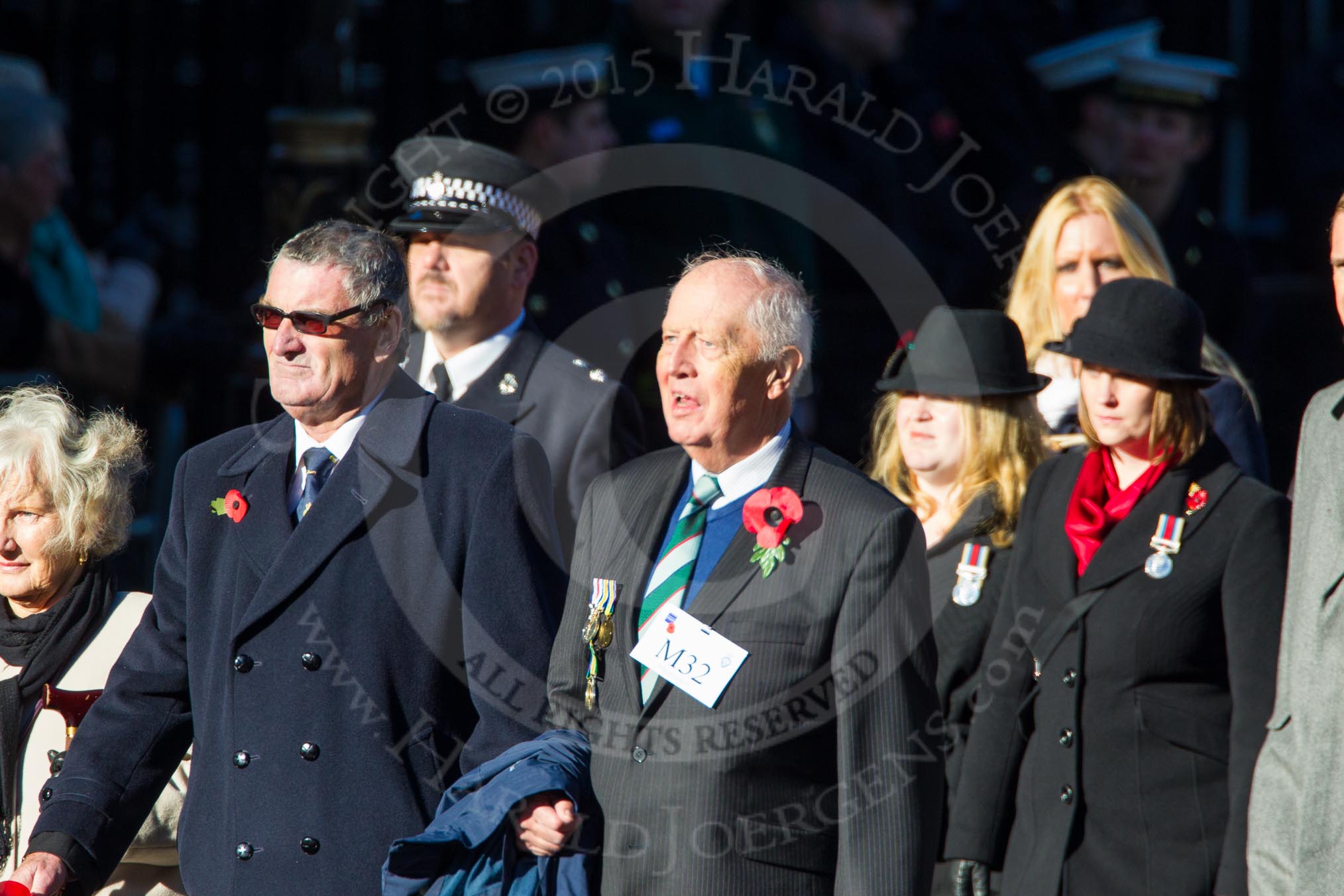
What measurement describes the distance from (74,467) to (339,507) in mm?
812

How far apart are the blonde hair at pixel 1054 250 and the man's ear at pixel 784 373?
1.81 meters

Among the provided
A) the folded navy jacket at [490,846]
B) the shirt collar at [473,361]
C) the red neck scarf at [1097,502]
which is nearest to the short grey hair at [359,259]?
the folded navy jacket at [490,846]

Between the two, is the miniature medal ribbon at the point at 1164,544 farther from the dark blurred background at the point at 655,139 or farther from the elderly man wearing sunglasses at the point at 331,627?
the dark blurred background at the point at 655,139

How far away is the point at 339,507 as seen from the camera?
320 cm

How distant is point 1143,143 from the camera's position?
20.1 feet

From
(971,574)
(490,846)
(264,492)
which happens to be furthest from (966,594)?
(264,492)

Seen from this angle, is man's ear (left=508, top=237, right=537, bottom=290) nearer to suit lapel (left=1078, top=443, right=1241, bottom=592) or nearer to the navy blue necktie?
the navy blue necktie

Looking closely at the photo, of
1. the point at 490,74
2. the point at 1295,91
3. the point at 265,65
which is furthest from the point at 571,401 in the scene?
the point at 265,65

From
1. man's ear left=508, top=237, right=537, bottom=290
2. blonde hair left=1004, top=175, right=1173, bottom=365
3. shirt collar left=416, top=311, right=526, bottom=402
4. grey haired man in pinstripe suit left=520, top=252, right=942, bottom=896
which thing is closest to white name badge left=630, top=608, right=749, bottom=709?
grey haired man in pinstripe suit left=520, top=252, right=942, bottom=896

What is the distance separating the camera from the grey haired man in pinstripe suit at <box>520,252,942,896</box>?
9.75 feet

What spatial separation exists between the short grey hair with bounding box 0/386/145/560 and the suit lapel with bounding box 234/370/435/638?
1.84ft

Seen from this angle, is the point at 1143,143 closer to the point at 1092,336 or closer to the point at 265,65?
the point at 1092,336

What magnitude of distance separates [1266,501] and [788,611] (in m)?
1.21

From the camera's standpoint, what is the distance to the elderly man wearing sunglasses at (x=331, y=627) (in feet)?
10.3
